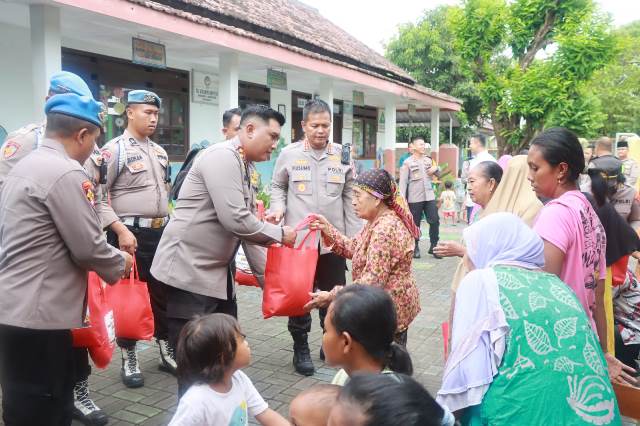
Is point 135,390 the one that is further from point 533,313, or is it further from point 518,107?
point 518,107

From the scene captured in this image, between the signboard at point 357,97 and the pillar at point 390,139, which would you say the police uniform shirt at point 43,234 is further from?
the pillar at point 390,139

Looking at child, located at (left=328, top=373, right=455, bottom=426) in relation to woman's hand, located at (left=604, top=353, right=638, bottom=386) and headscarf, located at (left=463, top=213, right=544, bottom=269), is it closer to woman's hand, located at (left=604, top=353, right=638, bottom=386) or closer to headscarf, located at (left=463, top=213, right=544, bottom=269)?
headscarf, located at (left=463, top=213, right=544, bottom=269)

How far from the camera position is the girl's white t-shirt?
87.2 inches

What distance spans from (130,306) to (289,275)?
41.0 inches

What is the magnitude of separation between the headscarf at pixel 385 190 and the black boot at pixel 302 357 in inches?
58.6

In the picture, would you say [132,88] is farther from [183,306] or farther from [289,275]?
[183,306]

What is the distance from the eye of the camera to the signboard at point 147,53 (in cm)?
768

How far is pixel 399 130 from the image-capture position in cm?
2723

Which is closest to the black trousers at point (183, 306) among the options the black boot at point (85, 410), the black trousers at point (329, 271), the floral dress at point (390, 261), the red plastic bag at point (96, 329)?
the red plastic bag at point (96, 329)

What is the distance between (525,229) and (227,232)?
5.61 feet

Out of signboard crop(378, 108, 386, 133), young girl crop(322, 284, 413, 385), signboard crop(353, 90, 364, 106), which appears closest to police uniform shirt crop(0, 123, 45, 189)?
young girl crop(322, 284, 413, 385)

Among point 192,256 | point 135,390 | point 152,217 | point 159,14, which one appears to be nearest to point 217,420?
point 192,256

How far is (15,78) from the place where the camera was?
7406 mm

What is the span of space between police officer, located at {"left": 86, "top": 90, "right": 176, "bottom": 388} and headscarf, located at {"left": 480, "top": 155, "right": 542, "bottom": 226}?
233 centimetres
